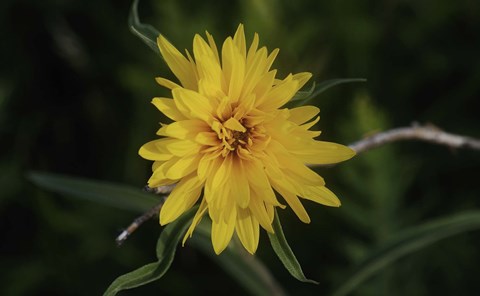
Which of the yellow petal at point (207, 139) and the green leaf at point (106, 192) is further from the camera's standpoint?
the green leaf at point (106, 192)

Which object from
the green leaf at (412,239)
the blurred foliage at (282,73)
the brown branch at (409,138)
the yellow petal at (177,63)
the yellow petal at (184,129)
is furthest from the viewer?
the blurred foliage at (282,73)

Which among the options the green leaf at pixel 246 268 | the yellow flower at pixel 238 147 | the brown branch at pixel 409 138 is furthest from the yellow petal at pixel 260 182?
the green leaf at pixel 246 268

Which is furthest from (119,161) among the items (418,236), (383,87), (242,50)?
(242,50)

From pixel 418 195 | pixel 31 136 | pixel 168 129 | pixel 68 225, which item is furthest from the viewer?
pixel 31 136

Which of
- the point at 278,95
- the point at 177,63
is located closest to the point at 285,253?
the point at 278,95

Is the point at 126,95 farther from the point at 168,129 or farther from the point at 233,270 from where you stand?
the point at 168,129

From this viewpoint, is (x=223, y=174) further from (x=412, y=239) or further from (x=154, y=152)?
(x=412, y=239)

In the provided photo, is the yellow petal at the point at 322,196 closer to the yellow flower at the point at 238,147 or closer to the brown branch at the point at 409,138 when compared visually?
the yellow flower at the point at 238,147
